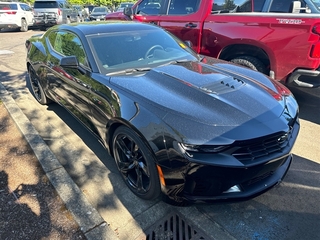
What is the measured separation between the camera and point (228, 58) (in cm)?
466

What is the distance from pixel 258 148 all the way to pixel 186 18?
3769mm

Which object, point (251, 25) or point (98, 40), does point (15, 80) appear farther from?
point (251, 25)

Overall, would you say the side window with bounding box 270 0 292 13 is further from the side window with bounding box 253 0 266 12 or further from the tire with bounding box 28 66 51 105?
the tire with bounding box 28 66 51 105

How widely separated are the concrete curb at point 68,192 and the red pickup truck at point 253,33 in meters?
3.33

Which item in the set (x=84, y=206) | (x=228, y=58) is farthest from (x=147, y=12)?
(x=84, y=206)

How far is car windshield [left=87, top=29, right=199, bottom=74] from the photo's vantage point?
Result: 296 cm

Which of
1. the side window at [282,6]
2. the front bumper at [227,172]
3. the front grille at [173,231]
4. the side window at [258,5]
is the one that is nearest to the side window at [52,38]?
the front bumper at [227,172]

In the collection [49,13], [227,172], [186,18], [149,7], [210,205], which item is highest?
[149,7]

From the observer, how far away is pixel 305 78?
3.96 m

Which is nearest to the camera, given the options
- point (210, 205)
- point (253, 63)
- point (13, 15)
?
point (210, 205)

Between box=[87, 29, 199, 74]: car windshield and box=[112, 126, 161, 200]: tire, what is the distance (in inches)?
32.6

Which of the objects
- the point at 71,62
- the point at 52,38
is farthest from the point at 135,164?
the point at 52,38

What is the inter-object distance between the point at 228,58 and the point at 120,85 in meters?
2.79

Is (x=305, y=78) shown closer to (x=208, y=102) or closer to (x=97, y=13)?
(x=208, y=102)
